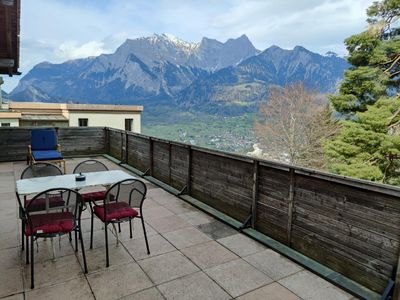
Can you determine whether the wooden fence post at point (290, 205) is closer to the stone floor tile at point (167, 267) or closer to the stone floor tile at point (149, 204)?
the stone floor tile at point (167, 267)

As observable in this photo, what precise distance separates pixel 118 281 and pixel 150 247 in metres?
0.65

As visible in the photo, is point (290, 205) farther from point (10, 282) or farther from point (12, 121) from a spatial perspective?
point (12, 121)

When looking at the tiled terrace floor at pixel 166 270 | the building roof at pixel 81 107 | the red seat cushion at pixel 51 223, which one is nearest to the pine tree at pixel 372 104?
the tiled terrace floor at pixel 166 270

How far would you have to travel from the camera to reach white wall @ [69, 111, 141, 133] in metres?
20.8

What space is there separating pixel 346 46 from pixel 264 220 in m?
14.1

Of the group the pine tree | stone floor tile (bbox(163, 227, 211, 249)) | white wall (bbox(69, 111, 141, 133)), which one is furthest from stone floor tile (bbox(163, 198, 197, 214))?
white wall (bbox(69, 111, 141, 133))

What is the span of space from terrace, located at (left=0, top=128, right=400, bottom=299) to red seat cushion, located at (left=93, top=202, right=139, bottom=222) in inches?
16.8

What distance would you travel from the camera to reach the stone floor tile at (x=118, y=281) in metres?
2.21

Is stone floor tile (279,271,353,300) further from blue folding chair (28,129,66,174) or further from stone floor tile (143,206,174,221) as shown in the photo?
blue folding chair (28,129,66,174)

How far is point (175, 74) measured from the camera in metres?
116

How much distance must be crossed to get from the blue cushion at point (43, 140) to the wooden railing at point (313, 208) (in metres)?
4.31

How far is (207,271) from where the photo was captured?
101 inches

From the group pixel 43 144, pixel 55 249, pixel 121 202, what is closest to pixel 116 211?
pixel 121 202

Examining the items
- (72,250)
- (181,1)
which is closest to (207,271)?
(72,250)
